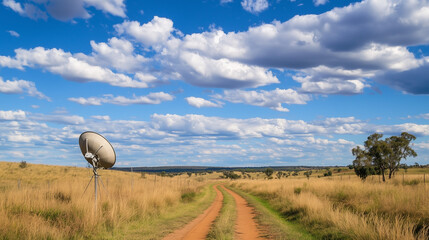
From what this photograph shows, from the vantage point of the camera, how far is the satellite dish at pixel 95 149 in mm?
14547

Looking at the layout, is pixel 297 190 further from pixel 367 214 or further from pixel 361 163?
pixel 361 163

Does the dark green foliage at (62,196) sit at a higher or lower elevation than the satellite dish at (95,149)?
lower

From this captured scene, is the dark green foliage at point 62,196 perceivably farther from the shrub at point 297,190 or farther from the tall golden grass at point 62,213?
the shrub at point 297,190

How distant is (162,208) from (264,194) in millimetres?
16698

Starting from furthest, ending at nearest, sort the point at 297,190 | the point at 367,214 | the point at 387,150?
the point at 387,150
the point at 297,190
the point at 367,214

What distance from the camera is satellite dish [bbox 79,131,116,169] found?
14.5 metres

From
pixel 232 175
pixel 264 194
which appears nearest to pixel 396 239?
pixel 264 194

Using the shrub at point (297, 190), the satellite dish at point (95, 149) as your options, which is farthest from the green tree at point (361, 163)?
the satellite dish at point (95, 149)

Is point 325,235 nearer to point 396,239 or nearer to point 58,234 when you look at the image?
point 396,239

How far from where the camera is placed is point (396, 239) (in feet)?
28.1

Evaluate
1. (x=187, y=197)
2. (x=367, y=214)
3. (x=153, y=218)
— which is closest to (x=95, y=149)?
(x=153, y=218)

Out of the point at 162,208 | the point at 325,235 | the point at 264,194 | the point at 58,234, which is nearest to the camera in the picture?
the point at 58,234

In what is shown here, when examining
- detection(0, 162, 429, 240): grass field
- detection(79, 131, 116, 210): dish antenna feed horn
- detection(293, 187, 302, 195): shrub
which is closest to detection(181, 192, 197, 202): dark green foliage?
detection(0, 162, 429, 240): grass field

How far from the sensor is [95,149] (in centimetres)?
1466
